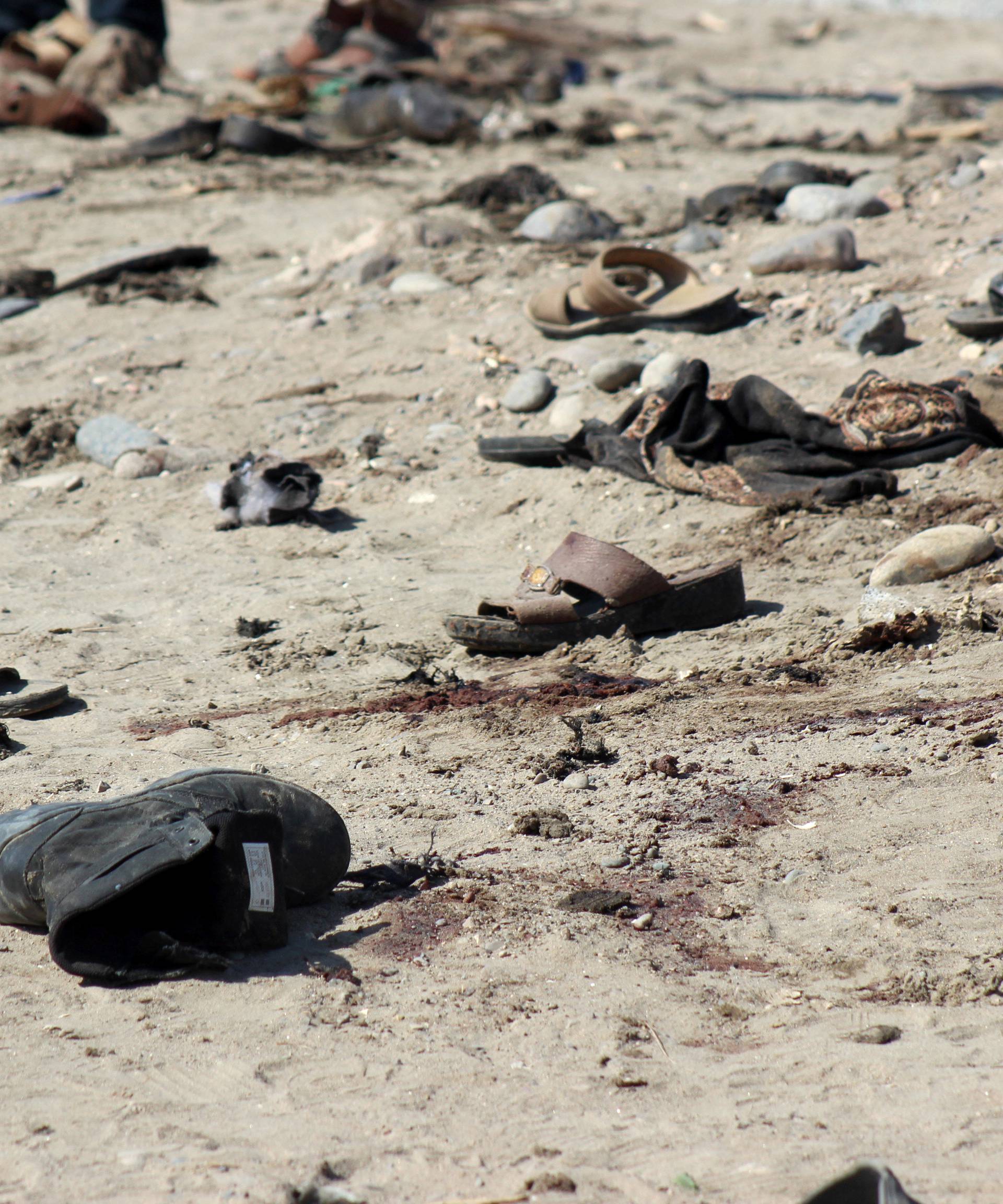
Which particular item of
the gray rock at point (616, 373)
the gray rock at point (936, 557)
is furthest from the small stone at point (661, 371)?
the gray rock at point (936, 557)

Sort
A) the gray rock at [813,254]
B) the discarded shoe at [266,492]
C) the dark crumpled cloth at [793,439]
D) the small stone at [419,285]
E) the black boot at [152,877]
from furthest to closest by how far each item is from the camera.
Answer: the small stone at [419,285] < the gray rock at [813,254] < the discarded shoe at [266,492] < the dark crumpled cloth at [793,439] < the black boot at [152,877]

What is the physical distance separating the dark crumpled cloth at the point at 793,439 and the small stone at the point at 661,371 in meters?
0.43

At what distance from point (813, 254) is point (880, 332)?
1.06 metres

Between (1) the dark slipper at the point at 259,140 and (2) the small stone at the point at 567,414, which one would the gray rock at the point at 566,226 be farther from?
(1) the dark slipper at the point at 259,140

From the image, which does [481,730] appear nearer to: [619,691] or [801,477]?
[619,691]

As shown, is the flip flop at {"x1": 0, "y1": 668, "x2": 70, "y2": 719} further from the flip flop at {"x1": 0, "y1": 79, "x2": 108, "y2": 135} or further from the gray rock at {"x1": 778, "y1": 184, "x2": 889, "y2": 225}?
the flip flop at {"x1": 0, "y1": 79, "x2": 108, "y2": 135}

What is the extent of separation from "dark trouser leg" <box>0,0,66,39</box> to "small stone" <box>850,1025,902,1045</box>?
12412mm

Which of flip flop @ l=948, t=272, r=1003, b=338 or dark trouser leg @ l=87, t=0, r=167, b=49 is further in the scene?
dark trouser leg @ l=87, t=0, r=167, b=49

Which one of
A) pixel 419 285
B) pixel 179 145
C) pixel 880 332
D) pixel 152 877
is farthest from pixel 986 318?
pixel 179 145

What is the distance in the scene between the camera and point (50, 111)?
10.1m

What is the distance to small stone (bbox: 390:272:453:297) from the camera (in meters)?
6.54

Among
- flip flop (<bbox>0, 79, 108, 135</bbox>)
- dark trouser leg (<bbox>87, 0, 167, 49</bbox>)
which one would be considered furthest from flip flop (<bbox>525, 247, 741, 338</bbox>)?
dark trouser leg (<bbox>87, 0, 167, 49</bbox>)

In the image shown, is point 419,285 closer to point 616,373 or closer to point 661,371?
point 616,373

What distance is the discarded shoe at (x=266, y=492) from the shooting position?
471 cm
